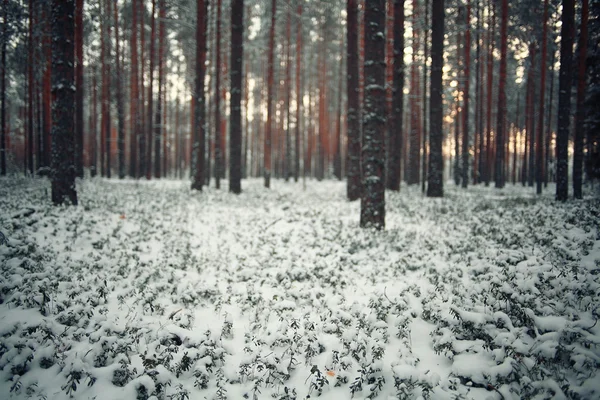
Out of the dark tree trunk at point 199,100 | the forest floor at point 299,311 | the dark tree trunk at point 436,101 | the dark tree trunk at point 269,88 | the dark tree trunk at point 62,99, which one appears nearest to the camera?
the forest floor at point 299,311

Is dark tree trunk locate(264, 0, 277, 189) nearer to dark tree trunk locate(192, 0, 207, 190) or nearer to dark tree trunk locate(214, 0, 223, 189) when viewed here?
dark tree trunk locate(214, 0, 223, 189)

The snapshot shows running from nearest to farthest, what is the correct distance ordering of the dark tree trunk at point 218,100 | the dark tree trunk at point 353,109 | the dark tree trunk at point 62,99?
the dark tree trunk at point 62,99 < the dark tree trunk at point 353,109 < the dark tree trunk at point 218,100

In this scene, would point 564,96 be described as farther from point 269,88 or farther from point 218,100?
point 218,100

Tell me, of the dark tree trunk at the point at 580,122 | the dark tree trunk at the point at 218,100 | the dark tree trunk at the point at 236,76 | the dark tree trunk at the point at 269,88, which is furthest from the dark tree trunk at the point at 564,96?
the dark tree trunk at the point at 218,100

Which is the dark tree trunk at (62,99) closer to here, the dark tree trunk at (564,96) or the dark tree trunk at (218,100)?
the dark tree trunk at (218,100)

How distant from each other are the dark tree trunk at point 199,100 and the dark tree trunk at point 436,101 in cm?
1061

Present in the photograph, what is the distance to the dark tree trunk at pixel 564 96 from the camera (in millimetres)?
9875

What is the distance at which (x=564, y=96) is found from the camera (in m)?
10.4

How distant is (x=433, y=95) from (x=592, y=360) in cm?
1253

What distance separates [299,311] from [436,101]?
12.4 meters

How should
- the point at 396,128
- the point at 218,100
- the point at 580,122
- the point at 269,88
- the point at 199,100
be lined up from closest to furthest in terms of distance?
the point at 580,122 < the point at 199,100 < the point at 218,100 < the point at 396,128 < the point at 269,88

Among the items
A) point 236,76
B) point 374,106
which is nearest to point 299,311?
point 374,106

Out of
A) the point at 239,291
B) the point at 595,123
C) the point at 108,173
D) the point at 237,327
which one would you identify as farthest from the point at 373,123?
the point at 108,173

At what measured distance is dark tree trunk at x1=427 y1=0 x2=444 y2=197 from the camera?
43.4 feet
